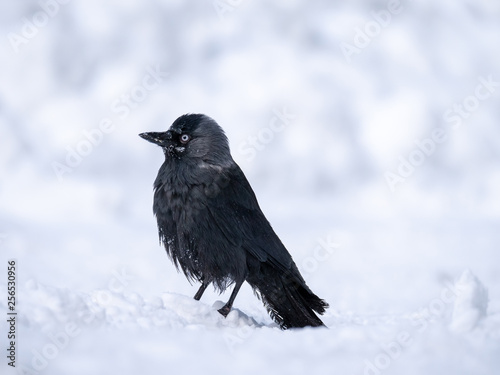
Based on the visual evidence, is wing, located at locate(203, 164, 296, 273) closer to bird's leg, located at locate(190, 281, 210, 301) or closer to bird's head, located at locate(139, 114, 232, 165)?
bird's head, located at locate(139, 114, 232, 165)

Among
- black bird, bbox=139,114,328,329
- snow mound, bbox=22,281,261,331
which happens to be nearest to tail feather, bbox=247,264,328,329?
black bird, bbox=139,114,328,329

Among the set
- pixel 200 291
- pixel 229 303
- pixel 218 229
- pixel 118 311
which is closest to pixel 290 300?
pixel 229 303

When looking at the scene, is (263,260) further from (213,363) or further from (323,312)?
(213,363)

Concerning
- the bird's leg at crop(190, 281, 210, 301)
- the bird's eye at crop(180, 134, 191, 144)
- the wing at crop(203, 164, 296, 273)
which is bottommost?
the bird's leg at crop(190, 281, 210, 301)

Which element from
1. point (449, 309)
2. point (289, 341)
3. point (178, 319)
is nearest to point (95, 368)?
point (289, 341)

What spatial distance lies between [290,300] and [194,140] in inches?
67.0

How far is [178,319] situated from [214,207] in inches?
42.1

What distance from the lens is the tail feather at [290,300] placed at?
588cm

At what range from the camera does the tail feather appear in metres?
5.88

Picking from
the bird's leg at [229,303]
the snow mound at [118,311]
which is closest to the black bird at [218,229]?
the bird's leg at [229,303]

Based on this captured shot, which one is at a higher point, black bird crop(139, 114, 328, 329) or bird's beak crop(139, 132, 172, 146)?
bird's beak crop(139, 132, 172, 146)

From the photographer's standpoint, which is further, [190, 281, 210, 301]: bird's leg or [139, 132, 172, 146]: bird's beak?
[139, 132, 172, 146]: bird's beak

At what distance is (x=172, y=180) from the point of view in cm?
583

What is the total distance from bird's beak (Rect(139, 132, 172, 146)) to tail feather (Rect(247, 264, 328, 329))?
150 centimetres
